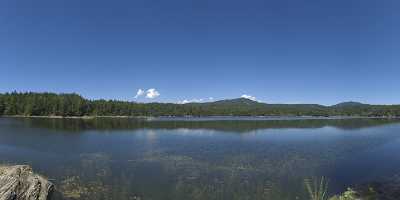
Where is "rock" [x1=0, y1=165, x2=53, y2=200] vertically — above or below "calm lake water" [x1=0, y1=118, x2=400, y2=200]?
above

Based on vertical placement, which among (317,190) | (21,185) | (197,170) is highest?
(21,185)

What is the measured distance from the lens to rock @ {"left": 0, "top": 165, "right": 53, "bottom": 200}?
38.5ft

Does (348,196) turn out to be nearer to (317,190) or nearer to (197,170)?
(317,190)

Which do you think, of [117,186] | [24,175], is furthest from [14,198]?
[117,186]

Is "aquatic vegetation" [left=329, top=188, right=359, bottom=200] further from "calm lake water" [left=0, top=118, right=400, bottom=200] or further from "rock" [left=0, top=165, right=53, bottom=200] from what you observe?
"rock" [left=0, top=165, right=53, bottom=200]

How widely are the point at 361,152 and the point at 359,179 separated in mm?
17066

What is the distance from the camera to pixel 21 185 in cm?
1246

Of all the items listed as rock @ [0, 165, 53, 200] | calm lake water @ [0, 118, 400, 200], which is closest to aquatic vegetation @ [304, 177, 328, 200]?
calm lake water @ [0, 118, 400, 200]

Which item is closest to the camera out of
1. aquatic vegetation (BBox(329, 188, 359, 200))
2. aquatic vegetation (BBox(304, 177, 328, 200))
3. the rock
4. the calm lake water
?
aquatic vegetation (BBox(304, 177, 328, 200))

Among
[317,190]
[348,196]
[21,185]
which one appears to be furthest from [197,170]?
[21,185]

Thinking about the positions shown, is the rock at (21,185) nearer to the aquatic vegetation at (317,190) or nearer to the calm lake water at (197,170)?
the calm lake water at (197,170)

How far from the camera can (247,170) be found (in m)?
26.2

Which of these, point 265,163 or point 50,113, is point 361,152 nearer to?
point 265,163

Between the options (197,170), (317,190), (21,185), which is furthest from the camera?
(197,170)
